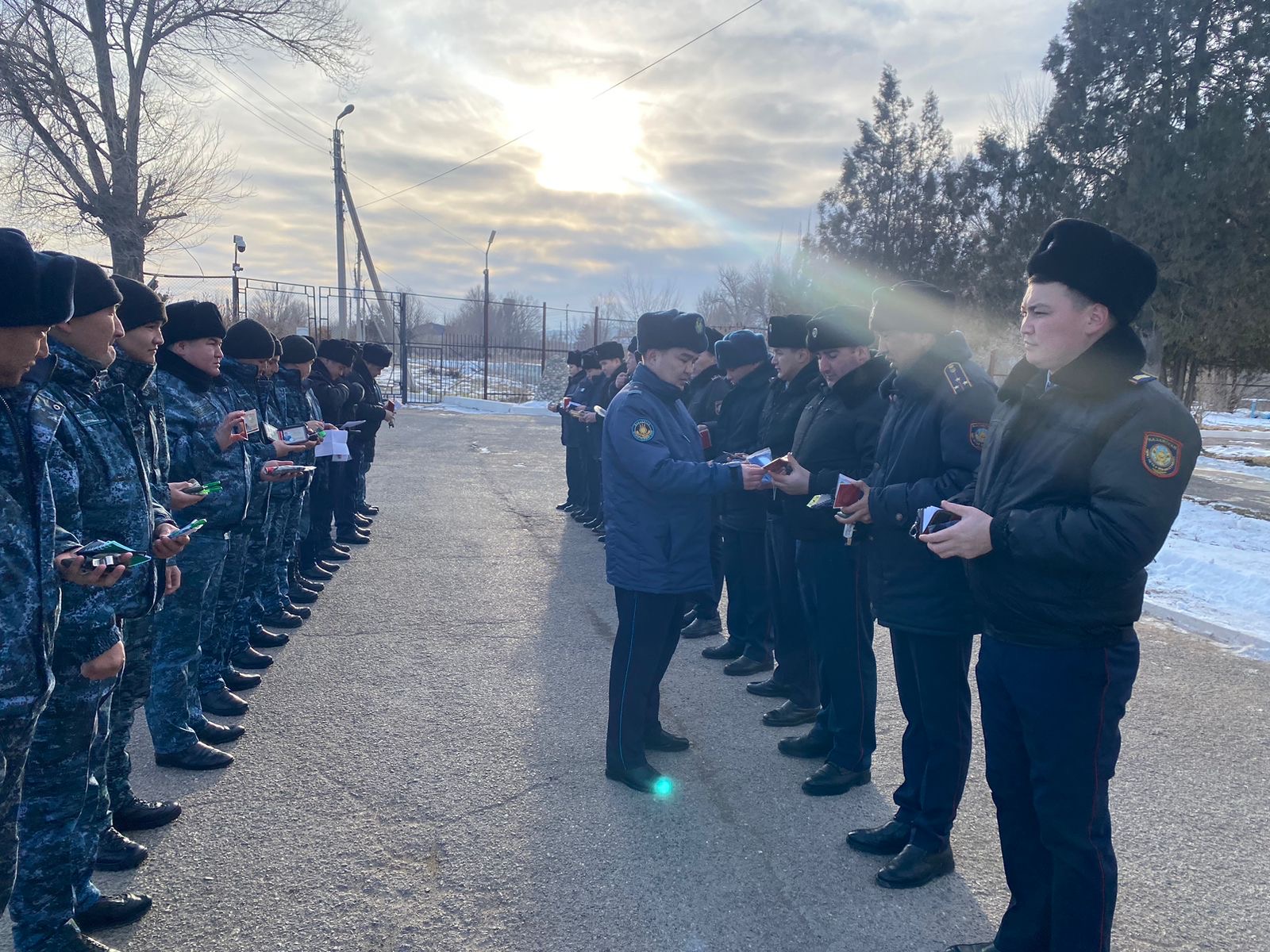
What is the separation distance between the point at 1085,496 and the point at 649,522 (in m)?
1.80

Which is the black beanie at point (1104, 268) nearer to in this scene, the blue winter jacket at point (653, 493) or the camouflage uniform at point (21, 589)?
the blue winter jacket at point (653, 493)

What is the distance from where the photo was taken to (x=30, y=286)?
2.04 metres

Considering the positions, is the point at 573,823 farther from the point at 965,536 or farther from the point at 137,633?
the point at 965,536

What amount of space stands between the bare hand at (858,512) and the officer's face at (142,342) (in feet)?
9.18

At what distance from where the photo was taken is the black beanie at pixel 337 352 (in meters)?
7.82

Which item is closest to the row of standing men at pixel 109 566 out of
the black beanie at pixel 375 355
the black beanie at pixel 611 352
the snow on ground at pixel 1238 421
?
the black beanie at pixel 375 355

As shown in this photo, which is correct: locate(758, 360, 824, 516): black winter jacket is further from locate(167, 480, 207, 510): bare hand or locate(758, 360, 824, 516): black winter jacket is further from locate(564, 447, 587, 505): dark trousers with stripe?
locate(564, 447, 587, 505): dark trousers with stripe

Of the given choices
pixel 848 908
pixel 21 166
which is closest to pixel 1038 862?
pixel 848 908

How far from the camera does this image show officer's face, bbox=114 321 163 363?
3215mm

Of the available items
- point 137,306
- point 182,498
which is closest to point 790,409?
point 182,498

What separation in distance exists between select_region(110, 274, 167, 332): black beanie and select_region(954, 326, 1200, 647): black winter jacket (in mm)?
3224

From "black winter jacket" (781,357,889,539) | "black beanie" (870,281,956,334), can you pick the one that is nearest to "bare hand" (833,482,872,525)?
"black winter jacket" (781,357,889,539)

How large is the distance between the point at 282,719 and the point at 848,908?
298cm

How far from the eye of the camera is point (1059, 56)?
17750 millimetres
